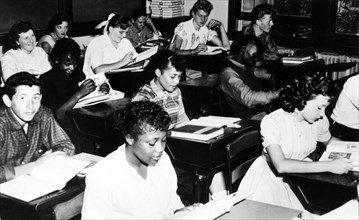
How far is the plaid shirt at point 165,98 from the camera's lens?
128 inches

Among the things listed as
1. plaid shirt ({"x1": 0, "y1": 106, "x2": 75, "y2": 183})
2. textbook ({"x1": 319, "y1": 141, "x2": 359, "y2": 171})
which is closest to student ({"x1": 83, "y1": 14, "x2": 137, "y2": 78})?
plaid shirt ({"x1": 0, "y1": 106, "x2": 75, "y2": 183})

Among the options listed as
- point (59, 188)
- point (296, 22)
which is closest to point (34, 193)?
point (59, 188)

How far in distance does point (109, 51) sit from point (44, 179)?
2.84 metres

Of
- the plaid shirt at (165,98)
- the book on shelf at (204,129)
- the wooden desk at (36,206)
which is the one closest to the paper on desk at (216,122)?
the book on shelf at (204,129)

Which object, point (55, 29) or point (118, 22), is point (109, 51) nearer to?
point (118, 22)

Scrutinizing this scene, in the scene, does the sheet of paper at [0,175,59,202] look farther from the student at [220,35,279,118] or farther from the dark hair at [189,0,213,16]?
the dark hair at [189,0,213,16]

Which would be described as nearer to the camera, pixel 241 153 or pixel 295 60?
pixel 241 153

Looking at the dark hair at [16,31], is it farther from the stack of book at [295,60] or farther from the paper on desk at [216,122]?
the stack of book at [295,60]

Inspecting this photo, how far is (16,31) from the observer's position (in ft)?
14.7

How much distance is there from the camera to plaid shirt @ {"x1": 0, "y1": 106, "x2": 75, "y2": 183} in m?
2.57

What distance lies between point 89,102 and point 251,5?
3.45 meters

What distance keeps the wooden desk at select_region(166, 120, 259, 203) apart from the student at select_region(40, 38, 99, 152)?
873mm

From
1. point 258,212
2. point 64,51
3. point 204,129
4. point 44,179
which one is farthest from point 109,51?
point 258,212

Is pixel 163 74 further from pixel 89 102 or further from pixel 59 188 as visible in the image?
pixel 59 188
